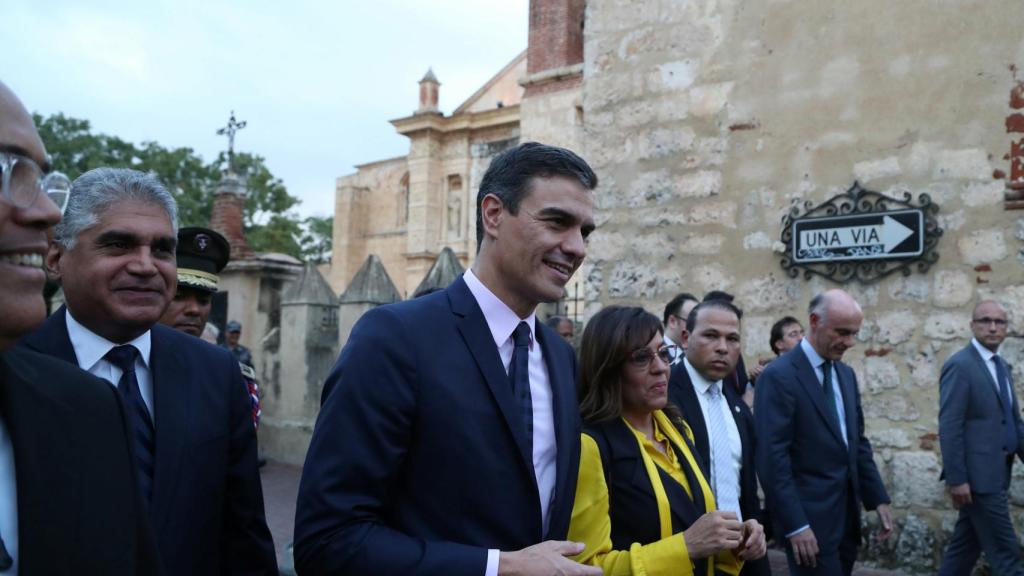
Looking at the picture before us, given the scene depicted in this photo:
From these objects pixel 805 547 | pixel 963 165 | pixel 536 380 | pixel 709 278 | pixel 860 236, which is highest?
pixel 963 165

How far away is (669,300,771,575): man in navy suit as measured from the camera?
11.6ft

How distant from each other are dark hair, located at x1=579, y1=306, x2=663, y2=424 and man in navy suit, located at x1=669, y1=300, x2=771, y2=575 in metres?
0.85

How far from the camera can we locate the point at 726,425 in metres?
3.70

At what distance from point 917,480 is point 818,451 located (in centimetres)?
218

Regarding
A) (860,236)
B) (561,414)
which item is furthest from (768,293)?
(561,414)

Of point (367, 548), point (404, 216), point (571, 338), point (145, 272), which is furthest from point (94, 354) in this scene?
point (404, 216)

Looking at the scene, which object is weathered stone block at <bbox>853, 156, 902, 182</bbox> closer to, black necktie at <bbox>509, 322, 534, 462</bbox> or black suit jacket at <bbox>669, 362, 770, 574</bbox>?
black suit jacket at <bbox>669, 362, 770, 574</bbox>

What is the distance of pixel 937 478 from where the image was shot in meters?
5.80

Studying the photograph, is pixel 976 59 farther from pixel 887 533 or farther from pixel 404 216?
pixel 404 216

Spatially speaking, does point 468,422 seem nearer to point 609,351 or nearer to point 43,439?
point 43,439

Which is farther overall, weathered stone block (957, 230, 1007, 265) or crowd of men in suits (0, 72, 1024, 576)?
weathered stone block (957, 230, 1007, 265)

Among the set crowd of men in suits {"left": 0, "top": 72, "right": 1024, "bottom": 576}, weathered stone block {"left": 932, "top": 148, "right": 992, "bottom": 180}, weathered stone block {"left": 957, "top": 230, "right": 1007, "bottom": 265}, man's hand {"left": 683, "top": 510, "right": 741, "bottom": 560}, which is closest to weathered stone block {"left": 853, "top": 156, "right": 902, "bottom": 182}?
weathered stone block {"left": 932, "top": 148, "right": 992, "bottom": 180}

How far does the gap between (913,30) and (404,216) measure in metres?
28.7

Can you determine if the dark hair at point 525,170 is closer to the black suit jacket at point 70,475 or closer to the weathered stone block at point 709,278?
the black suit jacket at point 70,475
